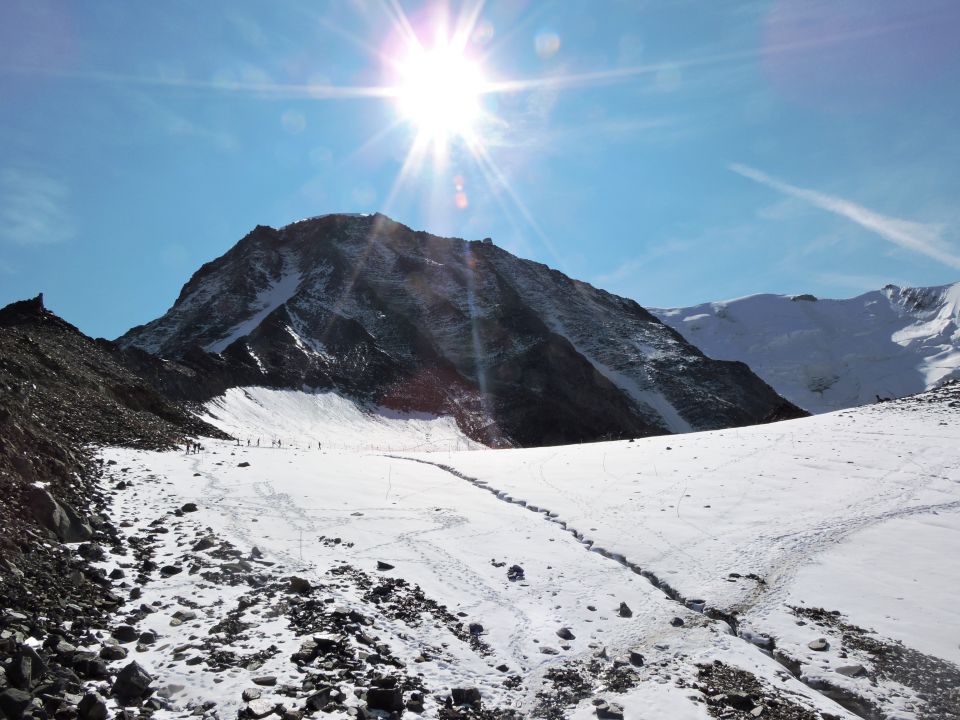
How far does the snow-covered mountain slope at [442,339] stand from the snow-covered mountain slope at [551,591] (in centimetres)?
4726

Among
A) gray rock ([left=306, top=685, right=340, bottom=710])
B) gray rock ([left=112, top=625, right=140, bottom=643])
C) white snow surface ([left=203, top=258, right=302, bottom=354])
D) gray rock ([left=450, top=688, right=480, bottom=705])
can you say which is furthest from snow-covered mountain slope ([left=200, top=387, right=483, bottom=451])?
gray rock ([left=450, top=688, right=480, bottom=705])

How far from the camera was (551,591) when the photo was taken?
31.5 feet

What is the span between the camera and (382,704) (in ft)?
19.7

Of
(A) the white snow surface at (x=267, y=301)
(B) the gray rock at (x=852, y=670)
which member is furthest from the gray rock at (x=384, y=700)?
(A) the white snow surface at (x=267, y=301)

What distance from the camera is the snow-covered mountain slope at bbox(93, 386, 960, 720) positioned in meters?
6.62

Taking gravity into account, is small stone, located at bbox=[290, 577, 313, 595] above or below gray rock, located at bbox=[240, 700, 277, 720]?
above

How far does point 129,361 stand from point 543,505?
1512 inches

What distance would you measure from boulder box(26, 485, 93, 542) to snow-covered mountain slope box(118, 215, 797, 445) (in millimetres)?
49029

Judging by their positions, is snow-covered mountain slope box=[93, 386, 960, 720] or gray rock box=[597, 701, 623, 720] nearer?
gray rock box=[597, 701, 623, 720]

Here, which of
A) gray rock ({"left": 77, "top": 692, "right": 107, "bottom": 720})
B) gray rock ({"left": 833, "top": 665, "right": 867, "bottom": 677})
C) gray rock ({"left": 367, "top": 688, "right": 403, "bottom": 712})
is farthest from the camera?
gray rock ({"left": 833, "top": 665, "right": 867, "bottom": 677})

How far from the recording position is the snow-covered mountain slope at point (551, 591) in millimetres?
6625

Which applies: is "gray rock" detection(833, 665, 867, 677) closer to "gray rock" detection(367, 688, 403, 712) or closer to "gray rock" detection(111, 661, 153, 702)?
"gray rock" detection(367, 688, 403, 712)

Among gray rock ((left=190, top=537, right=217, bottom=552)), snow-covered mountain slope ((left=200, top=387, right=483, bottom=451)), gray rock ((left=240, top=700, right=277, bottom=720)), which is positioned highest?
snow-covered mountain slope ((left=200, top=387, right=483, bottom=451))

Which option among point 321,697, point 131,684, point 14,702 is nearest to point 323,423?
point 131,684
